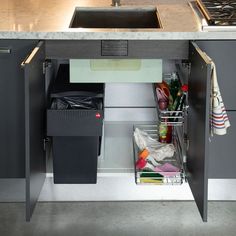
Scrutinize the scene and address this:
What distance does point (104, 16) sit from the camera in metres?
3.51

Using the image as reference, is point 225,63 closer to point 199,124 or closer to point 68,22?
point 199,124

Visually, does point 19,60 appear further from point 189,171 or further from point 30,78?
point 189,171

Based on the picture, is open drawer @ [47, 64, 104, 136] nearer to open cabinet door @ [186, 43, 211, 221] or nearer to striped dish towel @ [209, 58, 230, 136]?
open cabinet door @ [186, 43, 211, 221]

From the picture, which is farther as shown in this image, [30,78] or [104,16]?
[104,16]

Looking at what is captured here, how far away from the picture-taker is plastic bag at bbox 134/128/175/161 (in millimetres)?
3328

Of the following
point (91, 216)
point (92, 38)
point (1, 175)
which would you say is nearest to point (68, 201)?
point (91, 216)

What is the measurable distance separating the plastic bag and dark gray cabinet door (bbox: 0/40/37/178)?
1.99 feet

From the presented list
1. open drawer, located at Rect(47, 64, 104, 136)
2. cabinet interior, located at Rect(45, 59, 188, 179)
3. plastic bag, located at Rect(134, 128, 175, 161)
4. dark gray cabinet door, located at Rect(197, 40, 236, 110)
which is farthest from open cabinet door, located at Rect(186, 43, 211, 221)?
cabinet interior, located at Rect(45, 59, 188, 179)

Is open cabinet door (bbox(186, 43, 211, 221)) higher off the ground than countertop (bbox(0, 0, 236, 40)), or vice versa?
countertop (bbox(0, 0, 236, 40))

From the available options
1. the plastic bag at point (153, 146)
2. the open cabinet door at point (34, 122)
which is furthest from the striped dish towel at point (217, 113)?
the open cabinet door at point (34, 122)

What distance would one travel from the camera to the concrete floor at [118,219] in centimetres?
320

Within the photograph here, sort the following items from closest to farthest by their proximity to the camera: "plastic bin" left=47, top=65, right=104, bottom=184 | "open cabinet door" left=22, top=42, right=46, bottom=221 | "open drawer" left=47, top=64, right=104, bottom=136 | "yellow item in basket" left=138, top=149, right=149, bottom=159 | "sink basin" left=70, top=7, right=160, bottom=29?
1. "open cabinet door" left=22, top=42, right=46, bottom=221
2. "open drawer" left=47, top=64, right=104, bottom=136
3. "plastic bin" left=47, top=65, right=104, bottom=184
4. "yellow item in basket" left=138, top=149, right=149, bottom=159
5. "sink basin" left=70, top=7, right=160, bottom=29

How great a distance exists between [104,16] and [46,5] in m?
0.31

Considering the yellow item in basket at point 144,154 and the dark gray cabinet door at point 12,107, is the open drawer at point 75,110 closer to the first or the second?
the dark gray cabinet door at point 12,107
